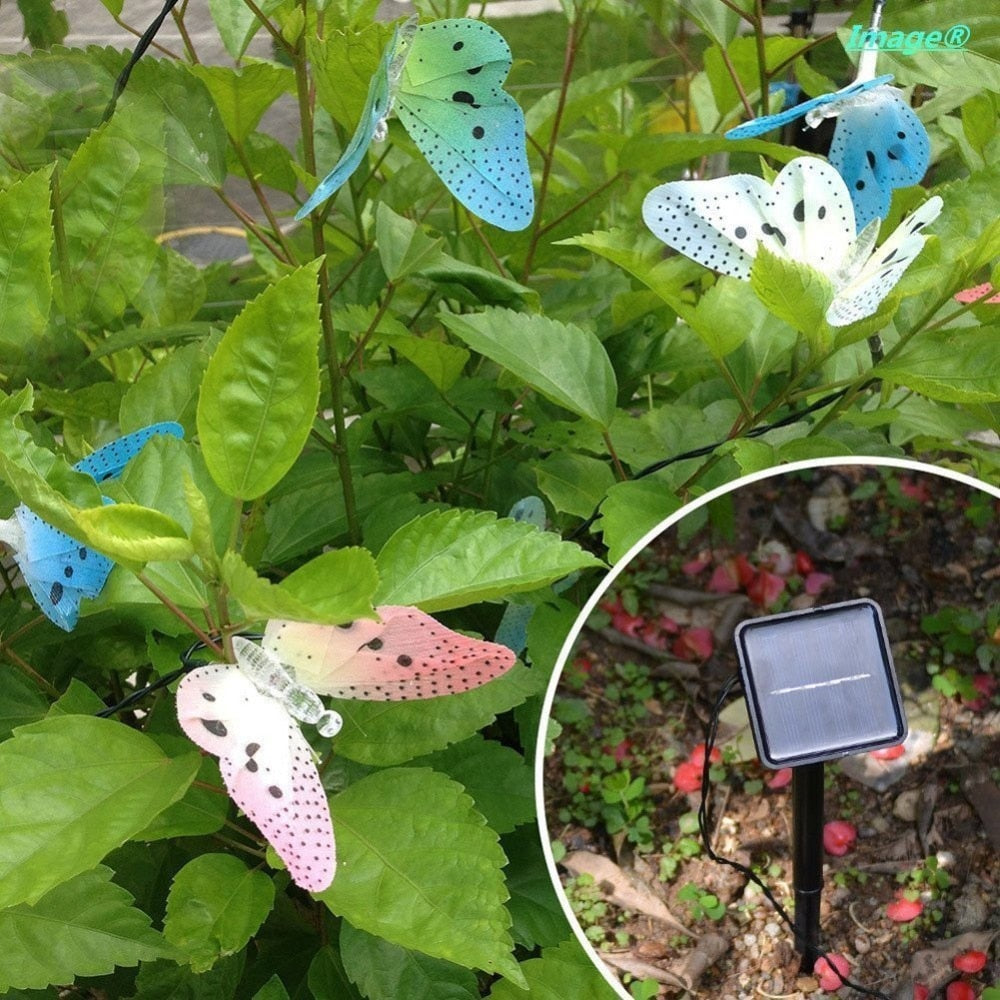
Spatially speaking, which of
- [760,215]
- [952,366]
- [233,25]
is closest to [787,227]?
[760,215]

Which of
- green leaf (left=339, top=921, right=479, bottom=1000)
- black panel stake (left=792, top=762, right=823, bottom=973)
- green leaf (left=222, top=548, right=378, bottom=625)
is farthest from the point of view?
green leaf (left=339, top=921, right=479, bottom=1000)

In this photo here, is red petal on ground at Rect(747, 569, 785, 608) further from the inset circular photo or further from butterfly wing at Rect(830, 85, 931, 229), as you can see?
butterfly wing at Rect(830, 85, 931, 229)

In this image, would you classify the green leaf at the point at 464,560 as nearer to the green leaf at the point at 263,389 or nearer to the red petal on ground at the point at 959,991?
the green leaf at the point at 263,389

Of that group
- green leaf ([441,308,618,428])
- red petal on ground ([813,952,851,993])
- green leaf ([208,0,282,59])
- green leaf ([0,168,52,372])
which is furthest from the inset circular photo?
green leaf ([208,0,282,59])

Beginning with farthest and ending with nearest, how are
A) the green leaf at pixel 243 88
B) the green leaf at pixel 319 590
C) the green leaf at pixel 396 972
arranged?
1. the green leaf at pixel 243 88
2. the green leaf at pixel 396 972
3. the green leaf at pixel 319 590

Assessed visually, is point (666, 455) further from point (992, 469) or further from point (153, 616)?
point (153, 616)

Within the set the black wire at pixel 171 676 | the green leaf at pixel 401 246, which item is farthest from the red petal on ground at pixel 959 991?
the green leaf at pixel 401 246

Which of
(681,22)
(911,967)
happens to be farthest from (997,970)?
(681,22)
